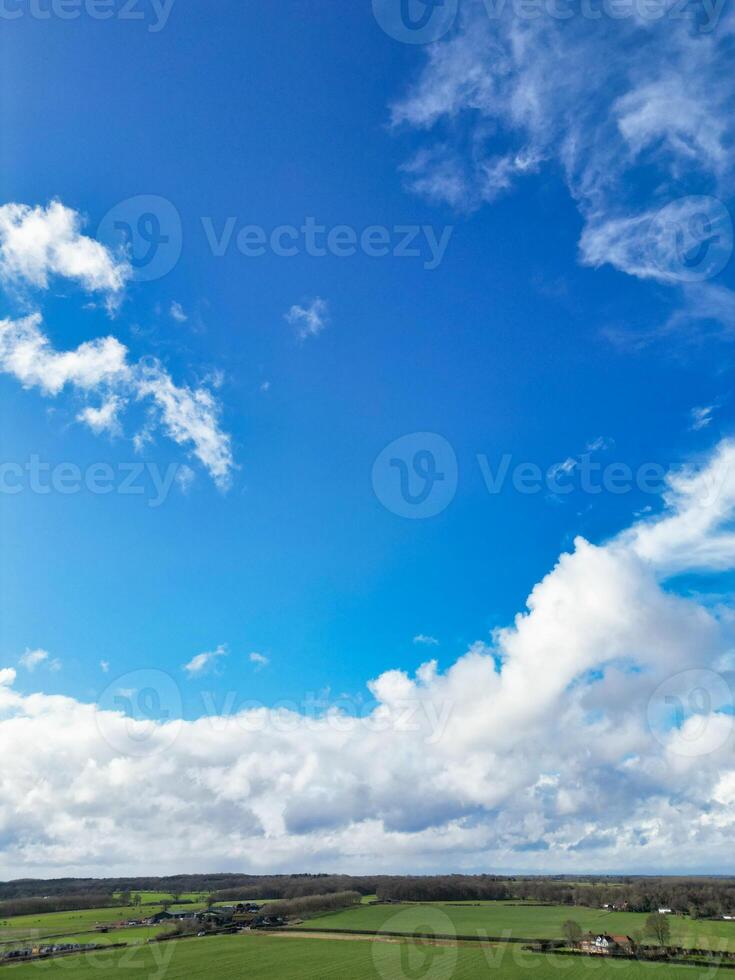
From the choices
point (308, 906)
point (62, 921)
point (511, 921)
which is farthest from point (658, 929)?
point (62, 921)

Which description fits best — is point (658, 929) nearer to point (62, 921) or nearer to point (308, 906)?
point (308, 906)

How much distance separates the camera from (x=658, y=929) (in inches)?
4318

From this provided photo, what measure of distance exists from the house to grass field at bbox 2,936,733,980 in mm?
9294

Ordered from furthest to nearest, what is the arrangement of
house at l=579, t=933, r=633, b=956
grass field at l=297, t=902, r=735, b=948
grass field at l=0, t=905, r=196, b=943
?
grass field at l=0, t=905, r=196, b=943, grass field at l=297, t=902, r=735, b=948, house at l=579, t=933, r=633, b=956

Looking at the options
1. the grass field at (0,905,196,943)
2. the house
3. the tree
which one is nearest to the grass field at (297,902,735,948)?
the tree

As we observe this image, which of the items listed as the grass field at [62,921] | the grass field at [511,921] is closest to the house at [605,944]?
the grass field at [511,921]

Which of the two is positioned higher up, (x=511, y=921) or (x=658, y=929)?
(x=658, y=929)

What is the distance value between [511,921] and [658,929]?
46.0 metres

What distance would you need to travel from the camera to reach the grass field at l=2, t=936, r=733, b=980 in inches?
3344

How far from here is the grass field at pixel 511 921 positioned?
11975cm

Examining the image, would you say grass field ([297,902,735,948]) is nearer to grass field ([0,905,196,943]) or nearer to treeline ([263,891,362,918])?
treeline ([263,891,362,918])

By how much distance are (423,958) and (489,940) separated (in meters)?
23.1

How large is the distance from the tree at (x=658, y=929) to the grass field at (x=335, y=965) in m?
20.9

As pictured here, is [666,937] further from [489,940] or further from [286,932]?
[286,932]
